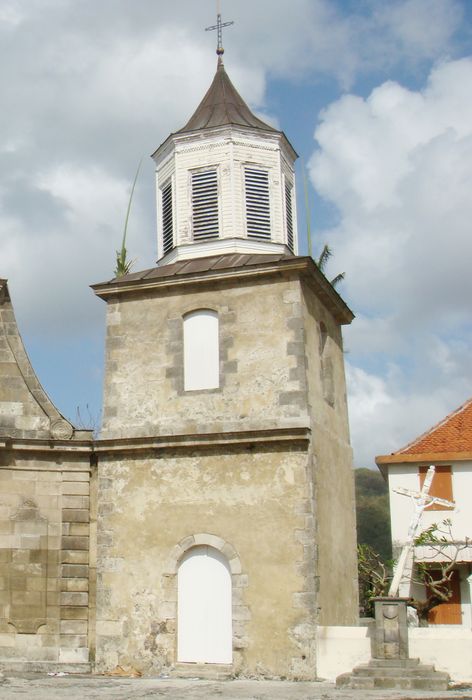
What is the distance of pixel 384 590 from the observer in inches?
806

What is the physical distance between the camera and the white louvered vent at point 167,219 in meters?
18.6

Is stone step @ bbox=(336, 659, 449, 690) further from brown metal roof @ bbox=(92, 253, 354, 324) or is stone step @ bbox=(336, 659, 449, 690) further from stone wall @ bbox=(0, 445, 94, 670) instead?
brown metal roof @ bbox=(92, 253, 354, 324)

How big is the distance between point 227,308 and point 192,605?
520 cm

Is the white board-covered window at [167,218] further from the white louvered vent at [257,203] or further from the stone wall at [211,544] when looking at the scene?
the stone wall at [211,544]

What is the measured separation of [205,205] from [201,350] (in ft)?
10.4

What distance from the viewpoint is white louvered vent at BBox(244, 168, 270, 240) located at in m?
18.1

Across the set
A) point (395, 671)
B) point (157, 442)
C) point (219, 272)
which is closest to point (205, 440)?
point (157, 442)

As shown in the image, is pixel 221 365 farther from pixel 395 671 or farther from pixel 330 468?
pixel 395 671

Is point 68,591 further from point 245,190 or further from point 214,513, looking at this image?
point 245,190

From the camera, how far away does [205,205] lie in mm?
18219

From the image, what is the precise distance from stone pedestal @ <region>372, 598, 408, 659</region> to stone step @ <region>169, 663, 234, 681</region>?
2.42 m

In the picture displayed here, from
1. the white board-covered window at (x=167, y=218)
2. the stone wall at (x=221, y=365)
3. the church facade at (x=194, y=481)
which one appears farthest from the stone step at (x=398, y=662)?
the white board-covered window at (x=167, y=218)

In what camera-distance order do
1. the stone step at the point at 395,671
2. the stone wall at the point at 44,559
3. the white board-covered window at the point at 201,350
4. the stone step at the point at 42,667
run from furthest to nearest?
the white board-covered window at the point at 201,350 < the stone wall at the point at 44,559 < the stone step at the point at 42,667 < the stone step at the point at 395,671

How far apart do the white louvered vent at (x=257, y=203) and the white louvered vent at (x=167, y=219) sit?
5.25 feet
